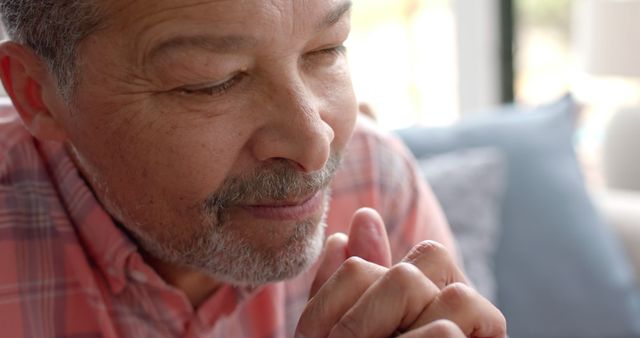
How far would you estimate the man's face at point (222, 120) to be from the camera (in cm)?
104

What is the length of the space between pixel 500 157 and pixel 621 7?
940 mm

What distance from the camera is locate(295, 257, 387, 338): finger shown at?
1.01 m

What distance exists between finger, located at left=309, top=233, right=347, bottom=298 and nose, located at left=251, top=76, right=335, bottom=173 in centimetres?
11

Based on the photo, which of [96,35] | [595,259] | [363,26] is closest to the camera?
[96,35]

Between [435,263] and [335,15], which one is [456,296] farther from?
[335,15]

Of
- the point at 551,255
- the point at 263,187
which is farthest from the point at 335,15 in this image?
the point at 551,255

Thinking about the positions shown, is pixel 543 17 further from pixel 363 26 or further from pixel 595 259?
pixel 595 259

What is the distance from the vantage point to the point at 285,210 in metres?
1.13

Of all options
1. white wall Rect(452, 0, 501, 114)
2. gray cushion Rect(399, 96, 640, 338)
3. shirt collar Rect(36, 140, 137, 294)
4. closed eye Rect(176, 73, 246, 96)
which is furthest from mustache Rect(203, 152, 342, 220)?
white wall Rect(452, 0, 501, 114)

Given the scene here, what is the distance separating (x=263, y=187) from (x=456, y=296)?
10.4 inches

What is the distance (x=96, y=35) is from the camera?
1087 mm

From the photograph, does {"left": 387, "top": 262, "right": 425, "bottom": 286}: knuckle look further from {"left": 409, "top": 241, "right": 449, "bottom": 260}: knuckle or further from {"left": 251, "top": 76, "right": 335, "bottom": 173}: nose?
{"left": 251, "top": 76, "right": 335, "bottom": 173}: nose

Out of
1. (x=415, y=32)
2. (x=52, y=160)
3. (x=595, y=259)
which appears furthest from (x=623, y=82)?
(x=52, y=160)

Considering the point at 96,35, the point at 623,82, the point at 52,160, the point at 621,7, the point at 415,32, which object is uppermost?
the point at 96,35
